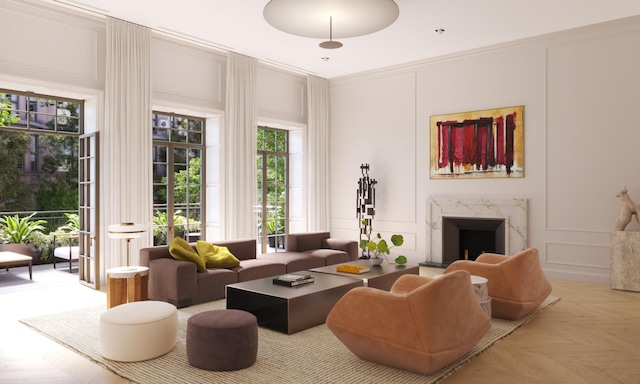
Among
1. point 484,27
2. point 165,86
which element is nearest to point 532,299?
point 484,27

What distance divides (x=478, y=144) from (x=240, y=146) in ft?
12.7

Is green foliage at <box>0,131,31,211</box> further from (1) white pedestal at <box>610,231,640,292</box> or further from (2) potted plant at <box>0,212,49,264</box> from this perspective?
(1) white pedestal at <box>610,231,640,292</box>

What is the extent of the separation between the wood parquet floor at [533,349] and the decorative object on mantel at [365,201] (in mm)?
3617

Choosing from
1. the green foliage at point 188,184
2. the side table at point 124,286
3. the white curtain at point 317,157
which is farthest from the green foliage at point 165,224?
the side table at point 124,286

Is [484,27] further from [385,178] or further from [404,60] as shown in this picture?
[385,178]

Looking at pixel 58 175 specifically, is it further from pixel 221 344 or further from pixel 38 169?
pixel 221 344

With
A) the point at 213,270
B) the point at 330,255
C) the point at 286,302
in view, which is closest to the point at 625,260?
the point at 330,255

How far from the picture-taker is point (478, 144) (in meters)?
7.57

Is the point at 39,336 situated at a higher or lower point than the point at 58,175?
lower

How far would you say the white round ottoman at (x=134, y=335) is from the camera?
135 inches

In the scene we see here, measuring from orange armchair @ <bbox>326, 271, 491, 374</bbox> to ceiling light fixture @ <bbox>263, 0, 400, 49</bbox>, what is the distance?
295cm

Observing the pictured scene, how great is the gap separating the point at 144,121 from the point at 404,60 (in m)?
4.40

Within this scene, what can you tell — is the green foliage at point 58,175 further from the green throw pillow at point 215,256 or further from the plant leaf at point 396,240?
the plant leaf at point 396,240

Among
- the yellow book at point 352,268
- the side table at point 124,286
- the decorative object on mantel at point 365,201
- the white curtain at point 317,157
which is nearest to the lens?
the side table at point 124,286
